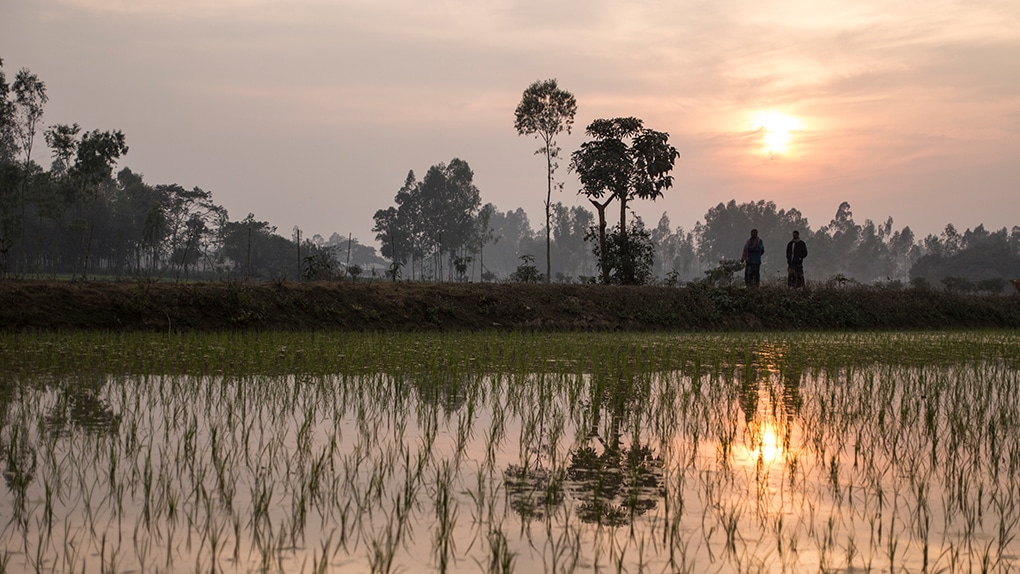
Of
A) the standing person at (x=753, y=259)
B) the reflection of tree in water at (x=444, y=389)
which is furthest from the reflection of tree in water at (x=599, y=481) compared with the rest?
the standing person at (x=753, y=259)

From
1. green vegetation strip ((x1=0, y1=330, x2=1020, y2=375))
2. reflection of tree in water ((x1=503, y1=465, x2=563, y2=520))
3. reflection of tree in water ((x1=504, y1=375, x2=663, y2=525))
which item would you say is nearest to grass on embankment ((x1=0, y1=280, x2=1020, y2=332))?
green vegetation strip ((x1=0, y1=330, x2=1020, y2=375))

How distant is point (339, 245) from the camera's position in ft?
296

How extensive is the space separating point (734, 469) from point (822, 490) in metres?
0.65

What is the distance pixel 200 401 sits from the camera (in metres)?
7.93

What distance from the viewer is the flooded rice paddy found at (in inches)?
157

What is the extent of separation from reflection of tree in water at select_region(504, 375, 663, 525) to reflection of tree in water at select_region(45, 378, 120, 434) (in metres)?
3.36

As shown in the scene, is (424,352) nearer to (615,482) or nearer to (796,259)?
(615,482)

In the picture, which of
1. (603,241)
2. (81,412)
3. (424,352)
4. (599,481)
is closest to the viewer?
(599,481)

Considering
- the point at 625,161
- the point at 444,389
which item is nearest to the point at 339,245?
the point at 625,161

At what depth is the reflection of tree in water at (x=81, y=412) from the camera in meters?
6.55

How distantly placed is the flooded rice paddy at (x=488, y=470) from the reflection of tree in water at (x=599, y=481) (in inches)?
1.0

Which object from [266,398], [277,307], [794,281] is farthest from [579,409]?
[794,281]

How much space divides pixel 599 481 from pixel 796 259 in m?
19.8

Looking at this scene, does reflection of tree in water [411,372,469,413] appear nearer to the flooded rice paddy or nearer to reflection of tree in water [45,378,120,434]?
the flooded rice paddy
